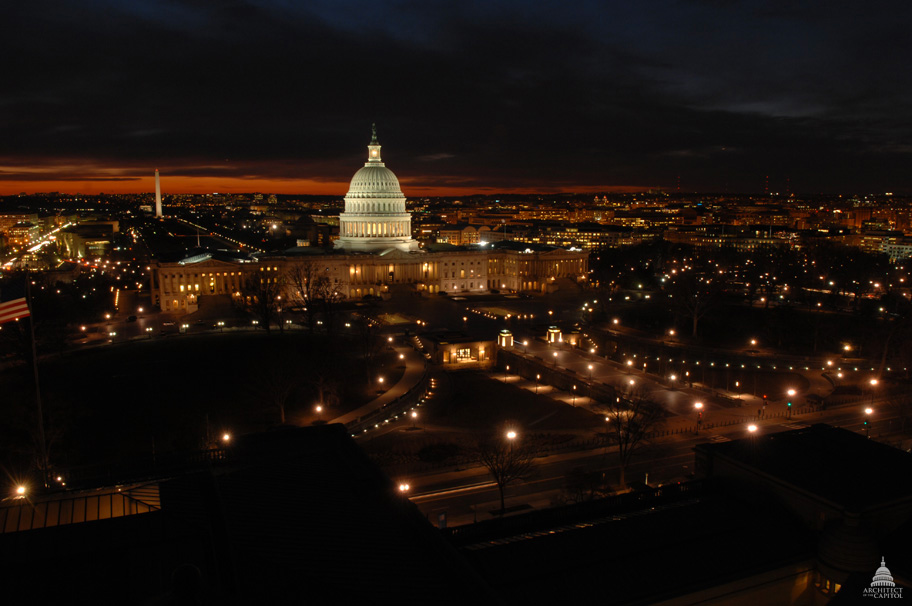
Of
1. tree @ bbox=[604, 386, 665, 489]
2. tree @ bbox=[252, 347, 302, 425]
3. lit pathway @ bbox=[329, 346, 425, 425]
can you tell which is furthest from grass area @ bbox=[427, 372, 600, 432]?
tree @ bbox=[252, 347, 302, 425]

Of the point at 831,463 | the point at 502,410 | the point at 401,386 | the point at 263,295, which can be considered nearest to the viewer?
the point at 831,463

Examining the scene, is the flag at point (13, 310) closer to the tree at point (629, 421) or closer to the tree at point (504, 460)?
the tree at point (504, 460)

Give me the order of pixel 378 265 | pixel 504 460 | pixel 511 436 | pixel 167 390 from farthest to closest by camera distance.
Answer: pixel 378 265, pixel 167 390, pixel 511 436, pixel 504 460

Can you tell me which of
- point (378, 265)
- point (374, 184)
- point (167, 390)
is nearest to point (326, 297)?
point (378, 265)

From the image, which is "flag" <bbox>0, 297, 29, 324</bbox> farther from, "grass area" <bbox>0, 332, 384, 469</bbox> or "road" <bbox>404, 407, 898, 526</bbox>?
"road" <bbox>404, 407, 898, 526</bbox>

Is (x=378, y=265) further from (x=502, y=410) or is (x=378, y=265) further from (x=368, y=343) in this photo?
(x=502, y=410)

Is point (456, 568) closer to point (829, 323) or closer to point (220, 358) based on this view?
point (220, 358)
